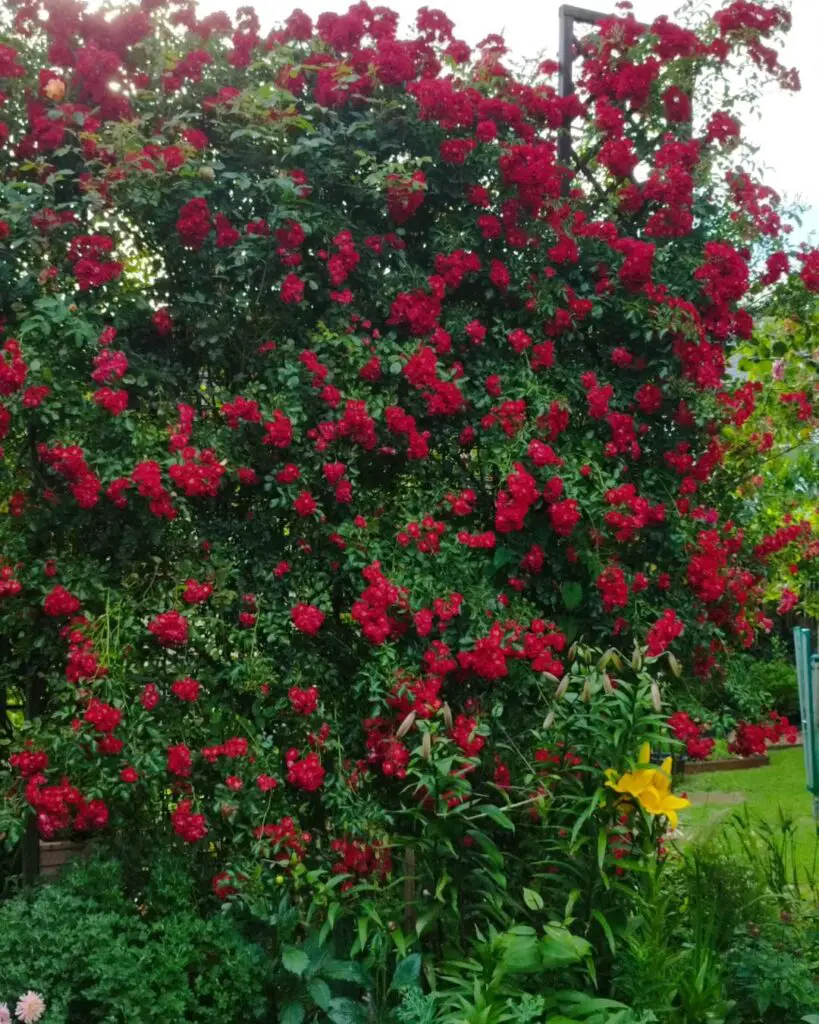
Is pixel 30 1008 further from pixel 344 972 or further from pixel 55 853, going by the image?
pixel 55 853

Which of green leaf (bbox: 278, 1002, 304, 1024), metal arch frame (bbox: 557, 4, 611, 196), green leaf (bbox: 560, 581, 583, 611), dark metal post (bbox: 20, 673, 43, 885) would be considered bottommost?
green leaf (bbox: 278, 1002, 304, 1024)

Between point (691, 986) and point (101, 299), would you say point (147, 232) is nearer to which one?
point (101, 299)

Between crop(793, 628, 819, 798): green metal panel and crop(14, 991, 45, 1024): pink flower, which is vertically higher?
crop(793, 628, 819, 798): green metal panel

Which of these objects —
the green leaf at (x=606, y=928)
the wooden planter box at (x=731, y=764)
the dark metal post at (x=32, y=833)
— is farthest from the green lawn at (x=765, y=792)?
the dark metal post at (x=32, y=833)

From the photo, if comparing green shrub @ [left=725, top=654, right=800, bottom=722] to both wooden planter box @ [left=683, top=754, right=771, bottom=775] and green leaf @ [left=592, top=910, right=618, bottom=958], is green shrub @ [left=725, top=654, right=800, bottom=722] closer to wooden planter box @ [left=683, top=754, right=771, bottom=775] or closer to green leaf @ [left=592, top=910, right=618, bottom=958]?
green leaf @ [left=592, top=910, right=618, bottom=958]

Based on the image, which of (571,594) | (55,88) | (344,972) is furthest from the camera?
(571,594)

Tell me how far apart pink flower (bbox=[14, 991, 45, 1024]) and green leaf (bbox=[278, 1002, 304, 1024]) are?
23.1 inches

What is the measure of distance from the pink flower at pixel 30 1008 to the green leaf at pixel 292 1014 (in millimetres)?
587

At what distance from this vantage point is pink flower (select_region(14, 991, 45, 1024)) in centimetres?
279

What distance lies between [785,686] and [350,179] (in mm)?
5697

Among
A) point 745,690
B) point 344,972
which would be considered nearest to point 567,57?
point 745,690

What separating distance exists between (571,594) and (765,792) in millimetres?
3351

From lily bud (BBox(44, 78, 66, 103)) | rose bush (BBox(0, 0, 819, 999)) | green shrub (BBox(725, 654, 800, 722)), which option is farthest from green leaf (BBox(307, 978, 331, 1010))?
lily bud (BBox(44, 78, 66, 103))

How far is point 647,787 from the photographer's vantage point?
119 inches
